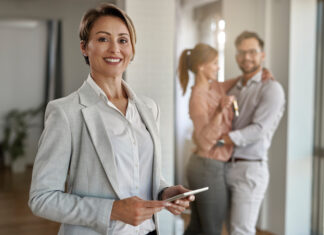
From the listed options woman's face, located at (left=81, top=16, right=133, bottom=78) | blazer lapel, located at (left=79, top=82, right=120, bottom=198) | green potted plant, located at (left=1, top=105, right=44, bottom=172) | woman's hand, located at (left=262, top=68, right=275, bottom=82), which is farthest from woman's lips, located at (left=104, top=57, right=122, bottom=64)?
green potted plant, located at (left=1, top=105, right=44, bottom=172)

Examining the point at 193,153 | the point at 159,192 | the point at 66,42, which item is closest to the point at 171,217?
the point at 193,153

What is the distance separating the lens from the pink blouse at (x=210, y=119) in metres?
1.90

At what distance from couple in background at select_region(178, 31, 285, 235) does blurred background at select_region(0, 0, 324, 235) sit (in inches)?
2.3

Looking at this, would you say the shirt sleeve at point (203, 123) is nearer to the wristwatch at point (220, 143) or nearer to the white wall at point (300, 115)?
the wristwatch at point (220, 143)

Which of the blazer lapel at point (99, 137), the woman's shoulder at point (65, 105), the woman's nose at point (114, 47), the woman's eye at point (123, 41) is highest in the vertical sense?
the woman's eye at point (123, 41)

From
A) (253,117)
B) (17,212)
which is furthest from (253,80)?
(17,212)

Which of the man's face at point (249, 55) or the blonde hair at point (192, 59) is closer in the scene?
the blonde hair at point (192, 59)

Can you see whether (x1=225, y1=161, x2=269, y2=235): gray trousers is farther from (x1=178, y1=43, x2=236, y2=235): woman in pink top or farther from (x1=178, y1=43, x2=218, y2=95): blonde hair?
(x1=178, y1=43, x2=218, y2=95): blonde hair

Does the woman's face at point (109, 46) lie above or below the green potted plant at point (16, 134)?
above

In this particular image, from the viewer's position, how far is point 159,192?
1073mm

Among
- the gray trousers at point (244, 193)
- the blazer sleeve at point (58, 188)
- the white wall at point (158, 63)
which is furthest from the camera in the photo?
the gray trousers at point (244, 193)

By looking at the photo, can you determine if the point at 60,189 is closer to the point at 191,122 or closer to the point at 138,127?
the point at 138,127

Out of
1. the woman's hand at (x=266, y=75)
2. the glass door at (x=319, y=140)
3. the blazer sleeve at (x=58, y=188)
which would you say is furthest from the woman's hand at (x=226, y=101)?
the blazer sleeve at (x=58, y=188)

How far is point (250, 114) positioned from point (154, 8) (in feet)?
2.52
